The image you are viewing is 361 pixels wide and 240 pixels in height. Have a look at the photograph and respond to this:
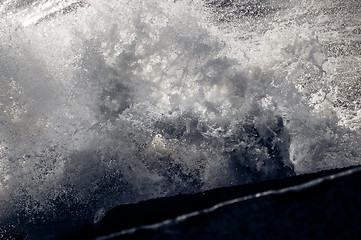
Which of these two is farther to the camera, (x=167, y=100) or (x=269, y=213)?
(x=167, y=100)

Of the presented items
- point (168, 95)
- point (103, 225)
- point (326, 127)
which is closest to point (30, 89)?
point (168, 95)

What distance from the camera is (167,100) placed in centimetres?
194

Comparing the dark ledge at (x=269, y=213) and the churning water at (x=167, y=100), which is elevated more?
the dark ledge at (x=269, y=213)

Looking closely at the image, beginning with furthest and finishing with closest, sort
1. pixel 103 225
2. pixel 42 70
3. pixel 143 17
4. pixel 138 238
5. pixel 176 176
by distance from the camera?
pixel 143 17 < pixel 42 70 < pixel 176 176 < pixel 103 225 < pixel 138 238

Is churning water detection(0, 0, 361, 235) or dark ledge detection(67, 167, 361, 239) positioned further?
churning water detection(0, 0, 361, 235)

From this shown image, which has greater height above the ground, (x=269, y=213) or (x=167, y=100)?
(x=269, y=213)

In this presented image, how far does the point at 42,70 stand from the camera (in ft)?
6.67

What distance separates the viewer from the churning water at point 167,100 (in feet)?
5.45

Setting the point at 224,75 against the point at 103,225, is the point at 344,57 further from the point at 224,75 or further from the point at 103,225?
the point at 103,225

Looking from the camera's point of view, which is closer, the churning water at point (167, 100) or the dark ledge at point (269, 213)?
the dark ledge at point (269, 213)

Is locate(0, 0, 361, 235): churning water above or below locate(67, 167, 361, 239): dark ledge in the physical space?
below

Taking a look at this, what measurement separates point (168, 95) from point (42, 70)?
2.44ft

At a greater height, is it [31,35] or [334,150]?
[31,35]

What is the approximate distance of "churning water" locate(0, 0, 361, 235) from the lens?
1.66m
